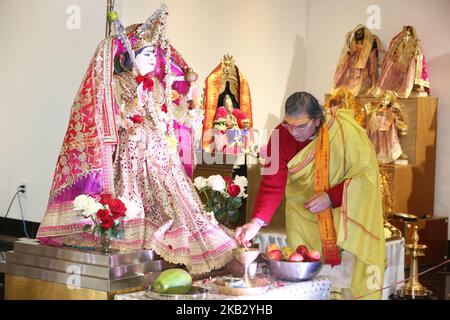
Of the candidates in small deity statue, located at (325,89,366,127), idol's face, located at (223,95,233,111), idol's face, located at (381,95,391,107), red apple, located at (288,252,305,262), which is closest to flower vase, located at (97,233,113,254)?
red apple, located at (288,252,305,262)

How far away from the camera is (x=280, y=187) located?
4.31 metres

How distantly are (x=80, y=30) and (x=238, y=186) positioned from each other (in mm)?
2953

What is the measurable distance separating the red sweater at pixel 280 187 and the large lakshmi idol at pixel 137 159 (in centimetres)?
33

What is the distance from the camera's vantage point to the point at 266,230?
6.12 meters

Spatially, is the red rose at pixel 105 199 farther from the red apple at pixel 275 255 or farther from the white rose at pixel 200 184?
the white rose at pixel 200 184

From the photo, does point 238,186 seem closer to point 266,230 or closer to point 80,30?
point 266,230

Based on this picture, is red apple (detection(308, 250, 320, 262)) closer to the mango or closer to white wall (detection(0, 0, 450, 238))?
the mango

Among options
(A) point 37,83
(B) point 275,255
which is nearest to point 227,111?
(A) point 37,83

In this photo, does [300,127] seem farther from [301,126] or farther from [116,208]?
[116,208]

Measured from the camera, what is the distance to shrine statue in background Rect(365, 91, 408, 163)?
832 cm

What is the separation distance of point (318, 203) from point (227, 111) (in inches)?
163

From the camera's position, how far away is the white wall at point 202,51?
7672mm

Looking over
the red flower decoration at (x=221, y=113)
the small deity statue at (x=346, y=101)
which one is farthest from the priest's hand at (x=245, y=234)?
the small deity statue at (x=346, y=101)
